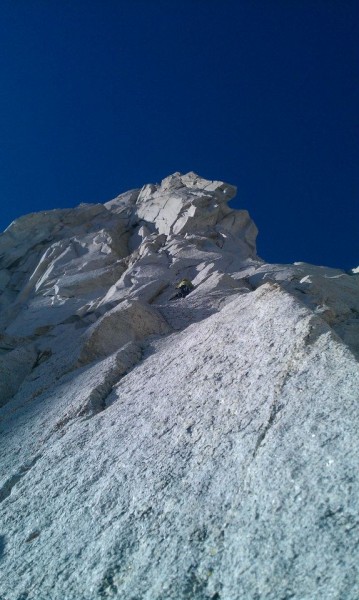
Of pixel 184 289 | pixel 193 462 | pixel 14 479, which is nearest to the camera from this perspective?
pixel 193 462

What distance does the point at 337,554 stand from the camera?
200 inches

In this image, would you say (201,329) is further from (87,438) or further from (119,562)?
(119,562)

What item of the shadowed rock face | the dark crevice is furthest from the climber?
the dark crevice

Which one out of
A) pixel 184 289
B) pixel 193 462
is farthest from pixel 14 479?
pixel 184 289

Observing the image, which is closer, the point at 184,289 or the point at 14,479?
the point at 14,479

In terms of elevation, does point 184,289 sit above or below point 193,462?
above

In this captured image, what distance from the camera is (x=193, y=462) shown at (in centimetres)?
743

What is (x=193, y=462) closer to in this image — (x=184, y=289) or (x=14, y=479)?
(x=14, y=479)

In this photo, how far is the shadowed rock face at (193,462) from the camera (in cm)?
557

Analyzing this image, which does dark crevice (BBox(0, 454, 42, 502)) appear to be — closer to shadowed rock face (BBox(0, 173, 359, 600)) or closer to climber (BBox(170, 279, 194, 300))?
shadowed rock face (BBox(0, 173, 359, 600))

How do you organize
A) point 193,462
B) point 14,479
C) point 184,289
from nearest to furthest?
point 193,462
point 14,479
point 184,289

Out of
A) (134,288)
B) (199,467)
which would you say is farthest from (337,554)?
(134,288)

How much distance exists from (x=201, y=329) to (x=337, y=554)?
7.88 m

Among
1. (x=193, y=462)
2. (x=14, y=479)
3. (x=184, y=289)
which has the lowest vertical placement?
(x=14, y=479)
